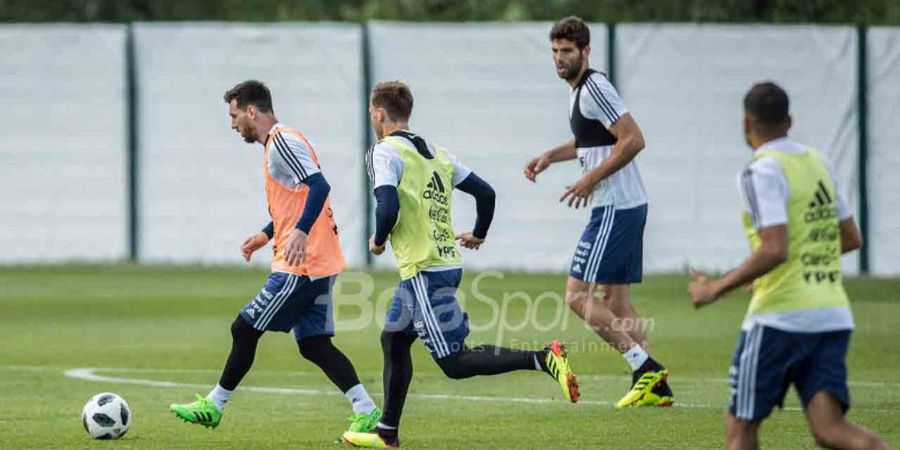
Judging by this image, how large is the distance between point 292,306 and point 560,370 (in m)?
1.51

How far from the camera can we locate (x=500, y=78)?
25375 mm

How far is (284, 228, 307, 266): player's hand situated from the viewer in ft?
32.2

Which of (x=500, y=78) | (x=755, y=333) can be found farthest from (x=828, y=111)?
(x=755, y=333)

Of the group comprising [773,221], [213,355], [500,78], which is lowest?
[213,355]

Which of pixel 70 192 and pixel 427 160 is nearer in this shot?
pixel 427 160

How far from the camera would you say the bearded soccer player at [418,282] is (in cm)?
984

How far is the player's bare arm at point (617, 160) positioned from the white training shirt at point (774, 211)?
405cm

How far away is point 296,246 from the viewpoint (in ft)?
32.2

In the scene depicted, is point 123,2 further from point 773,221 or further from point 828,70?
point 773,221

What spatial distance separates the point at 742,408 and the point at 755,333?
0.96 feet

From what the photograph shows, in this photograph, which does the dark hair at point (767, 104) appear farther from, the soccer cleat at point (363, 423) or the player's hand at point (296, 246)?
the soccer cleat at point (363, 423)

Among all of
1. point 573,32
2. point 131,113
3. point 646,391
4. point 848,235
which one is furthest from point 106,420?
point 131,113

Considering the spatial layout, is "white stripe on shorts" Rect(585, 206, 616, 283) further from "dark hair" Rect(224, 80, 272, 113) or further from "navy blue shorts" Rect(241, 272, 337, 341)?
"dark hair" Rect(224, 80, 272, 113)

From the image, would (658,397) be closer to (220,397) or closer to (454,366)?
(454,366)
